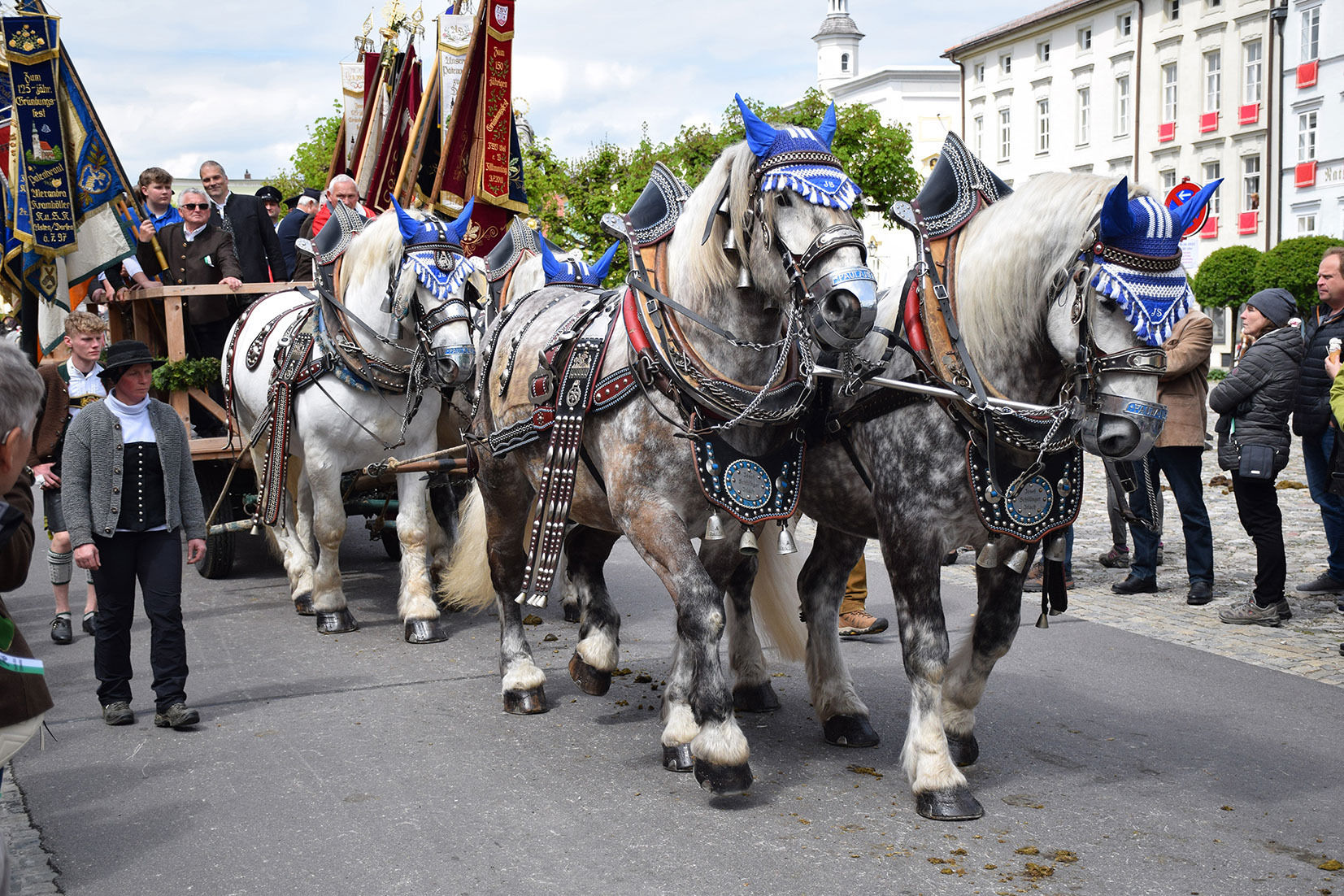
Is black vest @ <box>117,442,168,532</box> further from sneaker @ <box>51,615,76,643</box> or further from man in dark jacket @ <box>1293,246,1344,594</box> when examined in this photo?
man in dark jacket @ <box>1293,246,1344,594</box>

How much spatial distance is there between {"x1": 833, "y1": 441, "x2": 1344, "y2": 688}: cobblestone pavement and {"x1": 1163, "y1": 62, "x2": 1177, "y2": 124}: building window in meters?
32.7

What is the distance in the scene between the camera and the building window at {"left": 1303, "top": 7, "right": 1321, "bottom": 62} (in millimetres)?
34219

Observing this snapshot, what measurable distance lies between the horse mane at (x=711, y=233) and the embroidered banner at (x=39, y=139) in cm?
509

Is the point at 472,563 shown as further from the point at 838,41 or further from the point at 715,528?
A: the point at 838,41

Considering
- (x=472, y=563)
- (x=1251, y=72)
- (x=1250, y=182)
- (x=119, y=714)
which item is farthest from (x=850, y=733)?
(x=1251, y=72)

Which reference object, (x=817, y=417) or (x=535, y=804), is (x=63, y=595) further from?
(x=817, y=417)

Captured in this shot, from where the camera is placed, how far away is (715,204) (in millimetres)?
3963

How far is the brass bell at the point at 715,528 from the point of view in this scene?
4133 mm

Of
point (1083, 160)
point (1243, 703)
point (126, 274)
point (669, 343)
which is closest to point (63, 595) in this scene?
point (126, 274)

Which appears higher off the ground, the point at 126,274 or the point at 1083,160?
the point at 1083,160

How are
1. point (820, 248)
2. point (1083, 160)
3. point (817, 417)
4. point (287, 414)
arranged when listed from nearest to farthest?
point (820, 248) → point (817, 417) → point (287, 414) → point (1083, 160)

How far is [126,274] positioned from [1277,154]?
117 feet

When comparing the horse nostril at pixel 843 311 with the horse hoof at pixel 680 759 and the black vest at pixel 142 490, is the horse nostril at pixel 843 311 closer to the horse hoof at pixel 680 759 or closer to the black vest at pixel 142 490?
the horse hoof at pixel 680 759

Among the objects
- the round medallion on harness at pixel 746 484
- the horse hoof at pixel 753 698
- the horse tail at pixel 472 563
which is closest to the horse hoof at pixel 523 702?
the horse hoof at pixel 753 698
